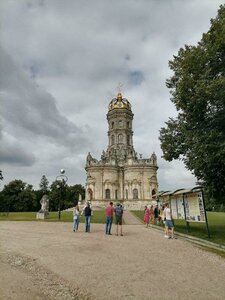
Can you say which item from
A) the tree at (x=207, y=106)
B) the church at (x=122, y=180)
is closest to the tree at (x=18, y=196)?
the church at (x=122, y=180)

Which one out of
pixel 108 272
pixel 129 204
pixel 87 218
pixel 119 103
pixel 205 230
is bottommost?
pixel 108 272

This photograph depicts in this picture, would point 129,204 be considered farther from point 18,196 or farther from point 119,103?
point 119,103

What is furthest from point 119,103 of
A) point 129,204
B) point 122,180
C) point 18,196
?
point 18,196

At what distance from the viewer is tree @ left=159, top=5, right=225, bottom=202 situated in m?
15.9

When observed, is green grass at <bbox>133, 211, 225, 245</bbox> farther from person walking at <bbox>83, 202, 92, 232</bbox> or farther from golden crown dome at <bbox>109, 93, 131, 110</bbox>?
golden crown dome at <bbox>109, 93, 131, 110</bbox>

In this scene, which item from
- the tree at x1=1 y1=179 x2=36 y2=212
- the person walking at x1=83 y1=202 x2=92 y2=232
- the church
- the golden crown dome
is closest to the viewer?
the person walking at x1=83 y1=202 x2=92 y2=232

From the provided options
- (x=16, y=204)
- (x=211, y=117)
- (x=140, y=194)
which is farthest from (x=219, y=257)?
(x=16, y=204)

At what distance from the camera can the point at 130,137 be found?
80.2 metres

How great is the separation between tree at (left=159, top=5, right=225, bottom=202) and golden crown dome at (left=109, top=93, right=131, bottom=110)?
6200cm

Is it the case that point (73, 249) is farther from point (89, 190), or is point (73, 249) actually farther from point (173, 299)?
point (89, 190)

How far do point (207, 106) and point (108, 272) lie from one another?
11.6 m

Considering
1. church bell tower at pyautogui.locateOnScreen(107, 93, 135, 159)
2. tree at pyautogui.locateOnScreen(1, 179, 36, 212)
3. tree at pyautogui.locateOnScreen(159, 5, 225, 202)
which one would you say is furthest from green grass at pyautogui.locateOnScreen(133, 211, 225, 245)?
tree at pyautogui.locateOnScreen(1, 179, 36, 212)

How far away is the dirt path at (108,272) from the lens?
669 centimetres

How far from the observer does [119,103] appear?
81062 millimetres
